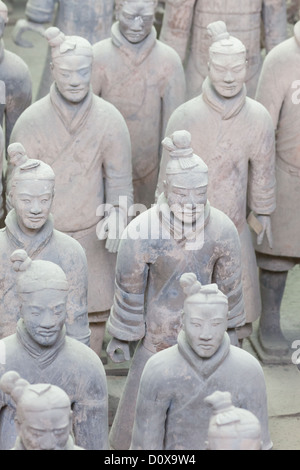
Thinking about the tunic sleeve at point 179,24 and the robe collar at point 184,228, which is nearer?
the robe collar at point 184,228

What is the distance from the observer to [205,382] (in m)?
5.78

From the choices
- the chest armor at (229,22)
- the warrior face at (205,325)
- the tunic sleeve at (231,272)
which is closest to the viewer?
the warrior face at (205,325)

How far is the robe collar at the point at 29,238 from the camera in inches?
251

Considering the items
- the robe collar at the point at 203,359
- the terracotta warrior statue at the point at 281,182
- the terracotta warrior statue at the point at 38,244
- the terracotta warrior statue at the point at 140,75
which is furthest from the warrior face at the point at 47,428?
the terracotta warrior statue at the point at 140,75

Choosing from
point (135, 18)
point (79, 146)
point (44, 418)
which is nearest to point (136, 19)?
point (135, 18)

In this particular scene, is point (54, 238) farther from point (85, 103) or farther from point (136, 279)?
point (85, 103)

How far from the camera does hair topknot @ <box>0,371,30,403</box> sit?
5.23 meters

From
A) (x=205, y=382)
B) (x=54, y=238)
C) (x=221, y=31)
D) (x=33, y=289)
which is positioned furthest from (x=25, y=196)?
(x=221, y=31)

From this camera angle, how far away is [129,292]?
6.52 m

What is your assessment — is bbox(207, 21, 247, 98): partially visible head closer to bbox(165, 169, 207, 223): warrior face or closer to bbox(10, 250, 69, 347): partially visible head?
bbox(165, 169, 207, 223): warrior face

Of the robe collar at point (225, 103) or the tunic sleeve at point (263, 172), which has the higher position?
the robe collar at point (225, 103)

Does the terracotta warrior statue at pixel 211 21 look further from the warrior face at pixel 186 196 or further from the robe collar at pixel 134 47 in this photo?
the warrior face at pixel 186 196

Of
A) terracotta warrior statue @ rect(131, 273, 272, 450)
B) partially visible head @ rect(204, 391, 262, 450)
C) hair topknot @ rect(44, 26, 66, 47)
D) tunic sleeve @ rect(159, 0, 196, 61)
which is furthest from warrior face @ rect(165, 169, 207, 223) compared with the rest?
tunic sleeve @ rect(159, 0, 196, 61)

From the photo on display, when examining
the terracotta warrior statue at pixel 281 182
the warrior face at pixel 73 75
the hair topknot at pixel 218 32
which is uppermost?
the hair topknot at pixel 218 32
